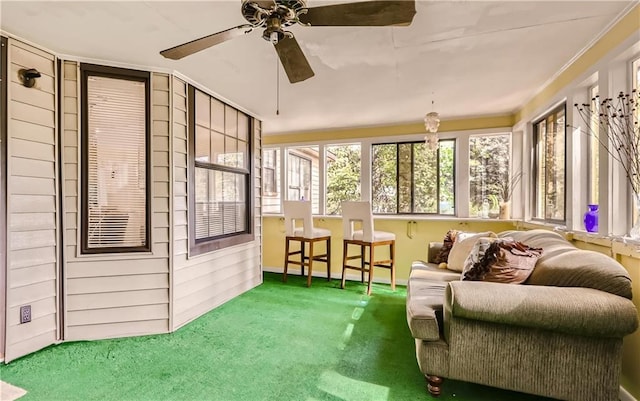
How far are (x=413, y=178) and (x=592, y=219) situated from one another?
238cm

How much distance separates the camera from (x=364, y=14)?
136 cm

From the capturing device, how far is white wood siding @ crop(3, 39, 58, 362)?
2.13 m

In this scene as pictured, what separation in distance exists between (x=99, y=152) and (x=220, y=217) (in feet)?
4.31

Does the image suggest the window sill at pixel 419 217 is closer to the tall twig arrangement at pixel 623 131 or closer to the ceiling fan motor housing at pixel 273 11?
the tall twig arrangement at pixel 623 131

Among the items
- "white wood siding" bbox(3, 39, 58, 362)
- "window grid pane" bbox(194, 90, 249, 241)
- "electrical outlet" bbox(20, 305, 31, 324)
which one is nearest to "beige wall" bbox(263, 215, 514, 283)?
"window grid pane" bbox(194, 90, 249, 241)

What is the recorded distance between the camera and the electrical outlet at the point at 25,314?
2.18 metres

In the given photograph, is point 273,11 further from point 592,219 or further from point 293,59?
point 592,219

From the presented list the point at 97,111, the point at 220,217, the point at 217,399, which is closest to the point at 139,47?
the point at 97,111

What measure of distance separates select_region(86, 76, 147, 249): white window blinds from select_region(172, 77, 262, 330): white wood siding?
0.26 m

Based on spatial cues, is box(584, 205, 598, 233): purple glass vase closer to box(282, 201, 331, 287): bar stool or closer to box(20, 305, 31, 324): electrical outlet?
box(282, 201, 331, 287): bar stool

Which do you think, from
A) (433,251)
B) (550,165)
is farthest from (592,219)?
(433,251)

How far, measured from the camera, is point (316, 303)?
3.43 metres

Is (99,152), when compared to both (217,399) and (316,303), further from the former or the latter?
(316,303)

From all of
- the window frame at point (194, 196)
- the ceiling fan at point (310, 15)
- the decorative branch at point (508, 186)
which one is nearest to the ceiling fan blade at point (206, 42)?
the ceiling fan at point (310, 15)
